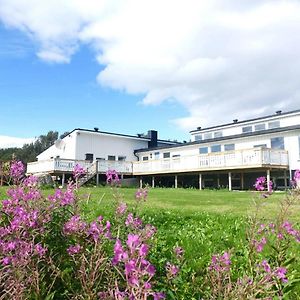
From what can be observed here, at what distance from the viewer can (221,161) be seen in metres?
25.9

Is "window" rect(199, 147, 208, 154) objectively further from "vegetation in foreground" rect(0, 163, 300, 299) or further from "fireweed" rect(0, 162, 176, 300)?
"fireweed" rect(0, 162, 176, 300)

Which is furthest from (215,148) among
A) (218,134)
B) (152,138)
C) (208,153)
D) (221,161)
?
(152,138)

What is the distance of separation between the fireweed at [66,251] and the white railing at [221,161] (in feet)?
68.7

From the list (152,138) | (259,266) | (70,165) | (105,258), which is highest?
(152,138)

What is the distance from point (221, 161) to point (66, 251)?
77.6 feet

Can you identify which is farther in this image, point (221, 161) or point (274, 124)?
point (274, 124)

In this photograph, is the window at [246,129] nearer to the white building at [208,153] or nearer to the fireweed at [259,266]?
the white building at [208,153]

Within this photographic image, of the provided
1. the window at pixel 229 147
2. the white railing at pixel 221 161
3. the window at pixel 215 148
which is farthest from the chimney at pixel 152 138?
the window at pixel 229 147

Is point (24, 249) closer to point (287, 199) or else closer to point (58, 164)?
point (287, 199)

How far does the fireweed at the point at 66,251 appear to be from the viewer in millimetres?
1589

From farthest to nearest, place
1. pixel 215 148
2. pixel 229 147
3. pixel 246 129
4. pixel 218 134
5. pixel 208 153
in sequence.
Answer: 1. pixel 218 134
2. pixel 246 129
3. pixel 215 148
4. pixel 229 147
5. pixel 208 153

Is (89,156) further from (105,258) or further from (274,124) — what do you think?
(105,258)

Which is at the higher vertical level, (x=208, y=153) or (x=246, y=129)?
(x=246, y=129)

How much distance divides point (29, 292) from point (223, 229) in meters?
5.15
